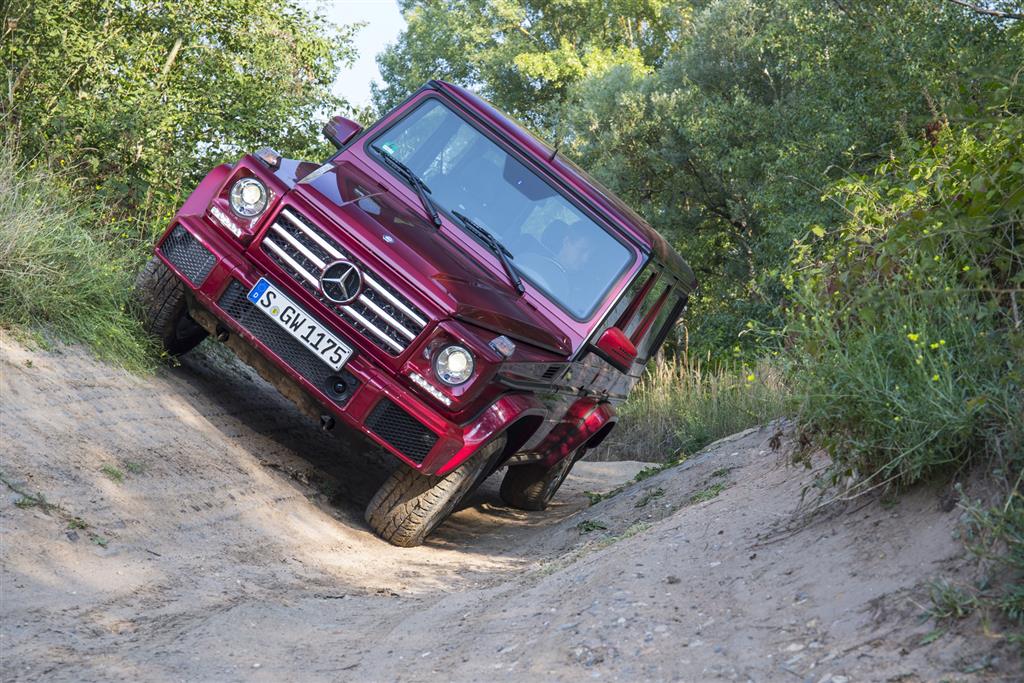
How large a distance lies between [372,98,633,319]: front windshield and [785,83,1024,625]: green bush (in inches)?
78.5

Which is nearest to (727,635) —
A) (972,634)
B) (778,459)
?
(972,634)

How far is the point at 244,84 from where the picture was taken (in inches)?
436

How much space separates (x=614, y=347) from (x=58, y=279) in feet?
11.1

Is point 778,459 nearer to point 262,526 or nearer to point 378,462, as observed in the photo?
point 262,526

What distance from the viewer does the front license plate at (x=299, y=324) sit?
18.7 ft

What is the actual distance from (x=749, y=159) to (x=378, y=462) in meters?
12.5

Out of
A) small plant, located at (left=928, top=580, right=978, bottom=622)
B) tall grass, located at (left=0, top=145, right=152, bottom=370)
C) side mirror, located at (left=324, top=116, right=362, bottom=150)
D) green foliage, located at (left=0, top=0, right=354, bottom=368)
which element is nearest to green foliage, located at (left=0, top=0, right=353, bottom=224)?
green foliage, located at (left=0, top=0, right=354, bottom=368)

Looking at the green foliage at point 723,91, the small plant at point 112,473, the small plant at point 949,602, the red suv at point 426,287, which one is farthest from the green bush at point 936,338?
the small plant at point 112,473

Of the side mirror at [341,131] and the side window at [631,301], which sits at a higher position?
the side window at [631,301]

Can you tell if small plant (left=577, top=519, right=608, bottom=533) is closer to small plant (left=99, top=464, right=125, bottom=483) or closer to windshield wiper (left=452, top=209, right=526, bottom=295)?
windshield wiper (left=452, top=209, right=526, bottom=295)

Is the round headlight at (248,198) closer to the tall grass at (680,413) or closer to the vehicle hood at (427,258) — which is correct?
the vehicle hood at (427,258)

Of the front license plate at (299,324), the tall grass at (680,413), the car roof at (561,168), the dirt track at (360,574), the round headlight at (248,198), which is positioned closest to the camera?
the dirt track at (360,574)

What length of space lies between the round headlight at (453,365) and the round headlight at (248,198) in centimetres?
130

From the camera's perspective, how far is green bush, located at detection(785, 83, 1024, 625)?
144 inches
